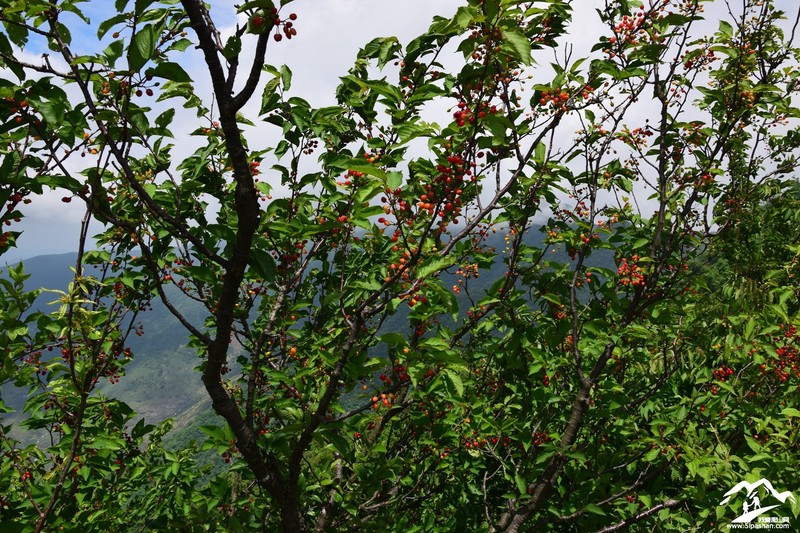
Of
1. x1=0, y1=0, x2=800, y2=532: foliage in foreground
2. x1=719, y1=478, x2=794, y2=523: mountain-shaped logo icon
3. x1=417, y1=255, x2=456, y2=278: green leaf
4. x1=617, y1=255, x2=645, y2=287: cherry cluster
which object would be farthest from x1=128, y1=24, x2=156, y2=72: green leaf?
x1=719, y1=478, x2=794, y2=523: mountain-shaped logo icon

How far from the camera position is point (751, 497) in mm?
4262

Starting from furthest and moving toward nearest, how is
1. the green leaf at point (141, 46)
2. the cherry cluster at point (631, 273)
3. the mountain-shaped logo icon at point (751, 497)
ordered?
the cherry cluster at point (631, 273) → the mountain-shaped logo icon at point (751, 497) → the green leaf at point (141, 46)

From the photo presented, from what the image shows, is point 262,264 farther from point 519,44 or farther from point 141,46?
point 519,44

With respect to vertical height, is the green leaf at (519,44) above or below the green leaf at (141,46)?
below

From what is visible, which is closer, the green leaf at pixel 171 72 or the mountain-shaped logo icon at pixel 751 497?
the green leaf at pixel 171 72

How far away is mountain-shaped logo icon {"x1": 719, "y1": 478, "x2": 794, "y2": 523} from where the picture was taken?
13.5ft

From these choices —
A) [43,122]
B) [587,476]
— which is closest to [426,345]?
[43,122]

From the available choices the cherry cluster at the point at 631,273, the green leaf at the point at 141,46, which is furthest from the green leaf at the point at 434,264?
the cherry cluster at the point at 631,273

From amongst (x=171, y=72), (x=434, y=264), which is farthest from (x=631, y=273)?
(x=171, y=72)

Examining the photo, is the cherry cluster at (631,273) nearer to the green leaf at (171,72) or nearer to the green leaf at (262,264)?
the green leaf at (262,264)

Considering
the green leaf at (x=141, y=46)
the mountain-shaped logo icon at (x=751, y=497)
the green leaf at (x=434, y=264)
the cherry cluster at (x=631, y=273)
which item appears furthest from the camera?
the cherry cluster at (x=631, y=273)

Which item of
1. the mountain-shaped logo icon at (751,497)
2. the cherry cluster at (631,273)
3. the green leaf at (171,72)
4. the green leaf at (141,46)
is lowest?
the mountain-shaped logo icon at (751,497)

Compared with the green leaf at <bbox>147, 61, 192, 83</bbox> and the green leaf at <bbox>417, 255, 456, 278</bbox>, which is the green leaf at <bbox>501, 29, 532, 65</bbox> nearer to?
the green leaf at <bbox>417, 255, 456, 278</bbox>

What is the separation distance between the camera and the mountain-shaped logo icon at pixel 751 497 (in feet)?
13.5
